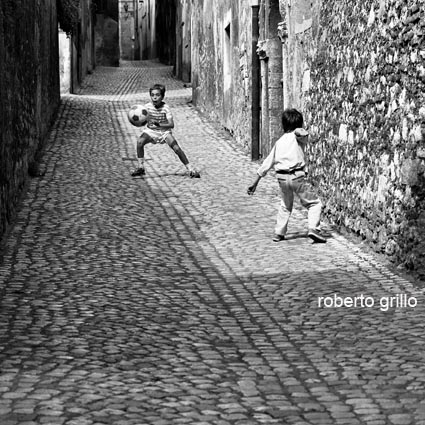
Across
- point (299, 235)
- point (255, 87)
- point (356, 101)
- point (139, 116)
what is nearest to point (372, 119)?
point (356, 101)

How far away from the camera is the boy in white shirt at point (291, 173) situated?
944 centimetres

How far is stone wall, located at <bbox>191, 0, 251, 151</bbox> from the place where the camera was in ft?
53.3

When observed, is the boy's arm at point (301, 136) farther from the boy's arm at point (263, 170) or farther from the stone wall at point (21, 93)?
the stone wall at point (21, 93)

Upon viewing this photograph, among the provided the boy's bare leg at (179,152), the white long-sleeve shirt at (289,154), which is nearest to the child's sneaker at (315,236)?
the white long-sleeve shirt at (289,154)

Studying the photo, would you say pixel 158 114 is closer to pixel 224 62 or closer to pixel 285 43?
pixel 285 43

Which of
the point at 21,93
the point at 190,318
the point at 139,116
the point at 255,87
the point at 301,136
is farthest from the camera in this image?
the point at 255,87

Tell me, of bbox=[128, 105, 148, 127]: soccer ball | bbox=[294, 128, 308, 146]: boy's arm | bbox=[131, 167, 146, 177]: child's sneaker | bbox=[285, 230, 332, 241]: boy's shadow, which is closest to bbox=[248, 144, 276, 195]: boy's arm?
bbox=[294, 128, 308, 146]: boy's arm

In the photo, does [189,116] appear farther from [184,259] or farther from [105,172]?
[184,259]

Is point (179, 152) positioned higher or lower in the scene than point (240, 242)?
higher

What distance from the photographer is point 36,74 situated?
14883mm

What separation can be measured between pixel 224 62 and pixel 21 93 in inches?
283

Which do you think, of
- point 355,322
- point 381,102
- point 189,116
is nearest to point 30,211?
point 381,102

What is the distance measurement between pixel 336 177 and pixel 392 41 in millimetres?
2189

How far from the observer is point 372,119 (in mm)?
9000
